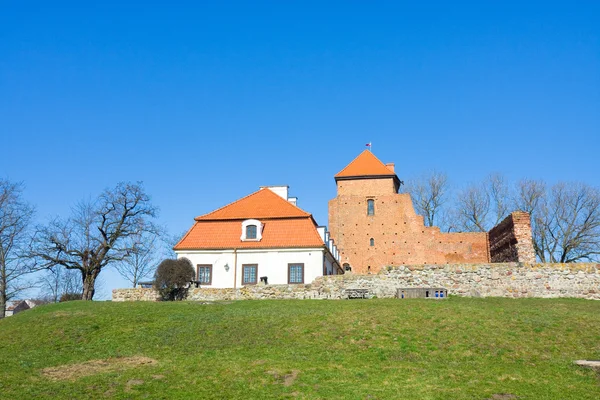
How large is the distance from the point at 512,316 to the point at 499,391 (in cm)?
669

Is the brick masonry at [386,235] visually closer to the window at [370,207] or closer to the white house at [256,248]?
the window at [370,207]

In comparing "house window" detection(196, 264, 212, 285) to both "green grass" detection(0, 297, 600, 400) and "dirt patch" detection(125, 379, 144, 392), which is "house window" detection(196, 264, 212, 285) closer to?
"green grass" detection(0, 297, 600, 400)

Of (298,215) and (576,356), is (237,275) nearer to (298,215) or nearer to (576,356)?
(298,215)

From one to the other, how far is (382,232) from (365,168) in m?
5.00

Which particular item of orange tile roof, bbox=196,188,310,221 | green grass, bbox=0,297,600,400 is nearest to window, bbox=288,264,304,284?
orange tile roof, bbox=196,188,310,221

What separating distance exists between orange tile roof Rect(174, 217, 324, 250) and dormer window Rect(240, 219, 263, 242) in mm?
245

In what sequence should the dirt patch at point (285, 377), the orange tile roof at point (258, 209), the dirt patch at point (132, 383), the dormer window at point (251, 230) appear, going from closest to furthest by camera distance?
the dirt patch at point (132, 383)
the dirt patch at point (285, 377)
the dormer window at point (251, 230)
the orange tile roof at point (258, 209)

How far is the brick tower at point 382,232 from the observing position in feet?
127

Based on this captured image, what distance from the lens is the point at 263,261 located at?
2847 centimetres

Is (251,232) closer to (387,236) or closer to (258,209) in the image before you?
(258,209)

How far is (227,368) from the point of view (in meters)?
13.0

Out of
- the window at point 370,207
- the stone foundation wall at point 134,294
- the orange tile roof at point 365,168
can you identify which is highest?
the orange tile roof at point 365,168

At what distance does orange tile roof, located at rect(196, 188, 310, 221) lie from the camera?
3022 centimetres

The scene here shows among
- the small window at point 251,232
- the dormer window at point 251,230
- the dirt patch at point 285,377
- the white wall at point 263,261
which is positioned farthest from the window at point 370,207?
the dirt patch at point 285,377
